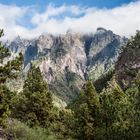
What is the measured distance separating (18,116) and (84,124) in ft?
36.3

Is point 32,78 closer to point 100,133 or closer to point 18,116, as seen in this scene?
point 18,116

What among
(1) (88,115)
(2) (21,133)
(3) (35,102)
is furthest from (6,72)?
(3) (35,102)

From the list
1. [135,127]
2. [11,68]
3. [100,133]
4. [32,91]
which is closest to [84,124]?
[100,133]

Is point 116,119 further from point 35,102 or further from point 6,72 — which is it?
point 6,72

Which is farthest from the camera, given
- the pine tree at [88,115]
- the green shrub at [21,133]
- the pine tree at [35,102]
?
the pine tree at [35,102]

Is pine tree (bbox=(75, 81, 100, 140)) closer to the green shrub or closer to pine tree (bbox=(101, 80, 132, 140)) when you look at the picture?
pine tree (bbox=(101, 80, 132, 140))

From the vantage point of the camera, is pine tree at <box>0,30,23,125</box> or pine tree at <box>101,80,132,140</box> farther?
pine tree at <box>101,80,132,140</box>

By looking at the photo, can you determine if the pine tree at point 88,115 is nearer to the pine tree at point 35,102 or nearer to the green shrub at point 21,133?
the pine tree at point 35,102

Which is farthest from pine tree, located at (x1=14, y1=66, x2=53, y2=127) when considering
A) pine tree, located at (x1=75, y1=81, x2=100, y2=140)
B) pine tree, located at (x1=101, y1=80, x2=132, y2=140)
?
pine tree, located at (x1=101, y1=80, x2=132, y2=140)

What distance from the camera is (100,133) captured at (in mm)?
56625

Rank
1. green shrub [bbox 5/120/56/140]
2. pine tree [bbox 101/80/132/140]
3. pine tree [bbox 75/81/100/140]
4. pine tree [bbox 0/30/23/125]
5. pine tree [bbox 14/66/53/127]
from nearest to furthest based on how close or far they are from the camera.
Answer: green shrub [bbox 5/120/56/140] → pine tree [bbox 0/30/23/125] → pine tree [bbox 101/80/132/140] → pine tree [bbox 75/81/100/140] → pine tree [bbox 14/66/53/127]

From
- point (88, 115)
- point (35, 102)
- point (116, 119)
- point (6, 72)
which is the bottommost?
point (116, 119)

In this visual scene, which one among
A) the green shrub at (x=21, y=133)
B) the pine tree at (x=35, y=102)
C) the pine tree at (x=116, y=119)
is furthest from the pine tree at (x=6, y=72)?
the pine tree at (x=35, y=102)

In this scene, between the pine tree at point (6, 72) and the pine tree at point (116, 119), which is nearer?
the pine tree at point (6, 72)
